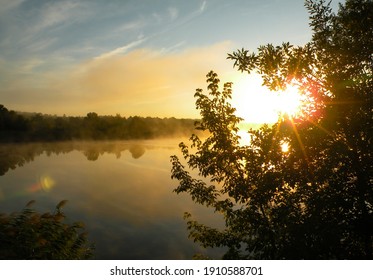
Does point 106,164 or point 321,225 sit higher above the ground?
point 321,225

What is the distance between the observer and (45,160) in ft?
298

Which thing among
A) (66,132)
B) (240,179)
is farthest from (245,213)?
(66,132)

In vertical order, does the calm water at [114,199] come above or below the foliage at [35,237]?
below

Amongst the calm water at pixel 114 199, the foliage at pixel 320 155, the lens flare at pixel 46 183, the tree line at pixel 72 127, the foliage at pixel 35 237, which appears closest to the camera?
the foliage at pixel 320 155

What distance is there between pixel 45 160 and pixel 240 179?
298 ft

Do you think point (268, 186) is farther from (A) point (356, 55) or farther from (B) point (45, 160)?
(B) point (45, 160)

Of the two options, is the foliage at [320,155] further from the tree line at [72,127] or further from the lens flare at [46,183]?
the tree line at [72,127]

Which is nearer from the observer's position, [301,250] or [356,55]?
Result: [301,250]

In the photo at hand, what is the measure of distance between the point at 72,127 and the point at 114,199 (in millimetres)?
92792

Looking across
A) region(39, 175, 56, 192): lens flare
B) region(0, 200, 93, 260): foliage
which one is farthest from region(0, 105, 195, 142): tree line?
region(0, 200, 93, 260): foliage

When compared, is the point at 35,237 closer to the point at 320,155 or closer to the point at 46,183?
the point at 320,155

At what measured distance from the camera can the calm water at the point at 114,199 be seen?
91.1 feet

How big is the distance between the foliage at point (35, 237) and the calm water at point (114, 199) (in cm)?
1498

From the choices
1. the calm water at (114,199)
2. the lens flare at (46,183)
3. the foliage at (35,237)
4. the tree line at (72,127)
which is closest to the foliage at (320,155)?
the foliage at (35,237)
